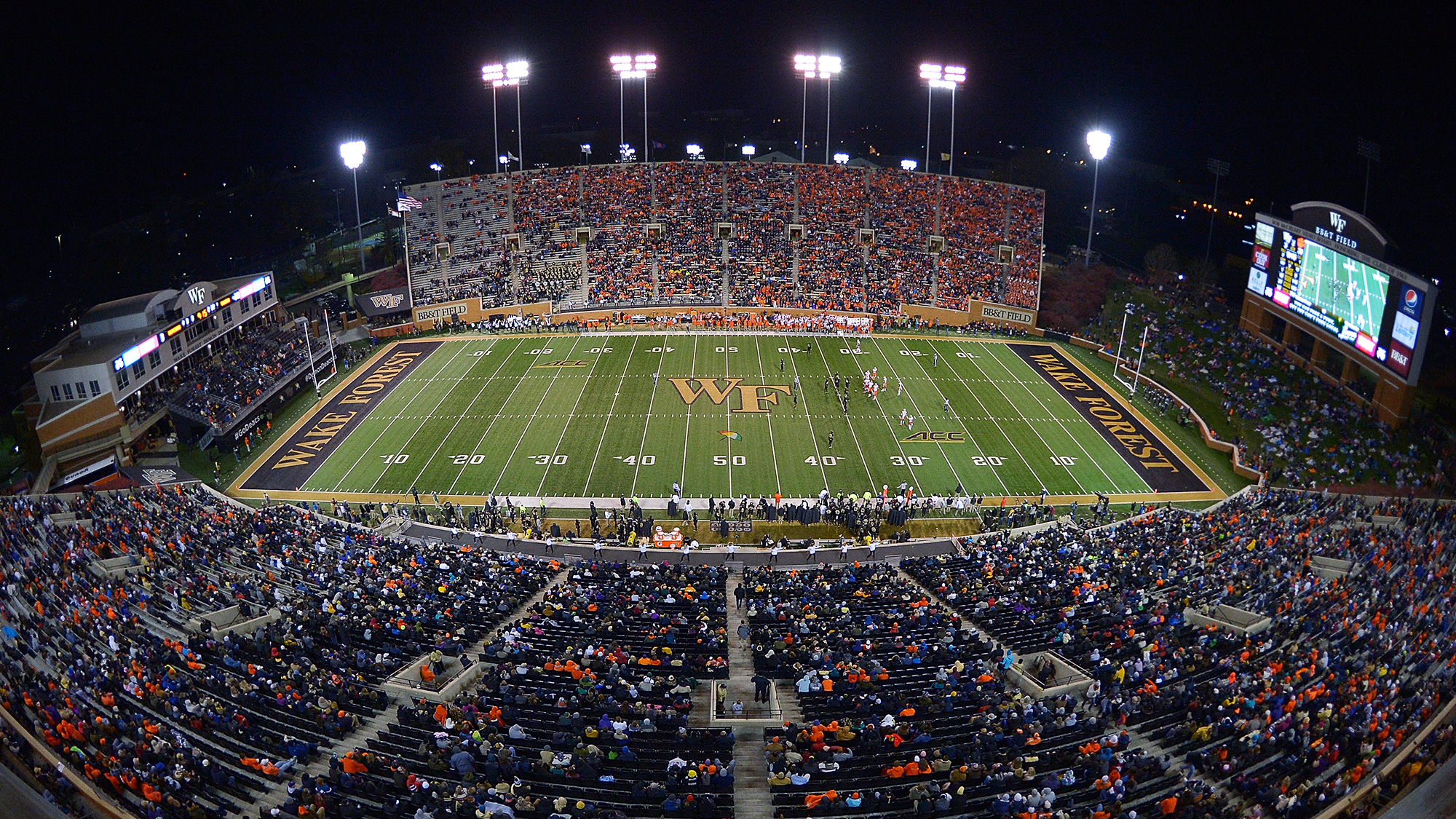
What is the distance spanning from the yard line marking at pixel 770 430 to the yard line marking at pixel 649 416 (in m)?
3.80

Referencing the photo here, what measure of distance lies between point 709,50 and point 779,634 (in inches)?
3896

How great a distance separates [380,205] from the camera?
293 ft

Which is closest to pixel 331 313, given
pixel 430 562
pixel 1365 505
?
pixel 430 562

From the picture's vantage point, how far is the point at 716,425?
43.7 meters

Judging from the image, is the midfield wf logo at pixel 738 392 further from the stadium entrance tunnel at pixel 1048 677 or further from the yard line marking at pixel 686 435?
the stadium entrance tunnel at pixel 1048 677

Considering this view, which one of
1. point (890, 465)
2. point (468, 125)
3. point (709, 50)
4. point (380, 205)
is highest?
point (709, 50)

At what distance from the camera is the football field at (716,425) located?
38.2 m

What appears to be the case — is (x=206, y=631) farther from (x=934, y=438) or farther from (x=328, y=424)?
(x=934, y=438)

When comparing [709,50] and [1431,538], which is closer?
[1431,538]

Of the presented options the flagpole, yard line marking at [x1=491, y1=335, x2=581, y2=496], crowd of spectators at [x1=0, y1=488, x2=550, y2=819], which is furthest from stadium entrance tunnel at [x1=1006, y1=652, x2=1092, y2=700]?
the flagpole

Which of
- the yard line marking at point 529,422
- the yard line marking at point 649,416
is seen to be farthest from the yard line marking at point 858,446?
the yard line marking at point 529,422

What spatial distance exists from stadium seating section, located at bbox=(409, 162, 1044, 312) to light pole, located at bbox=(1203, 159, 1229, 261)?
11385 millimetres

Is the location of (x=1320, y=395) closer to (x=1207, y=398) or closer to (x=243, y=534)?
(x=1207, y=398)

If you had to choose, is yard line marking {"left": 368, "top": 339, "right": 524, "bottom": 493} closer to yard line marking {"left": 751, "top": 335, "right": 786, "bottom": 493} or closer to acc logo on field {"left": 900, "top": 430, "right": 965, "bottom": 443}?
yard line marking {"left": 751, "top": 335, "right": 786, "bottom": 493}
